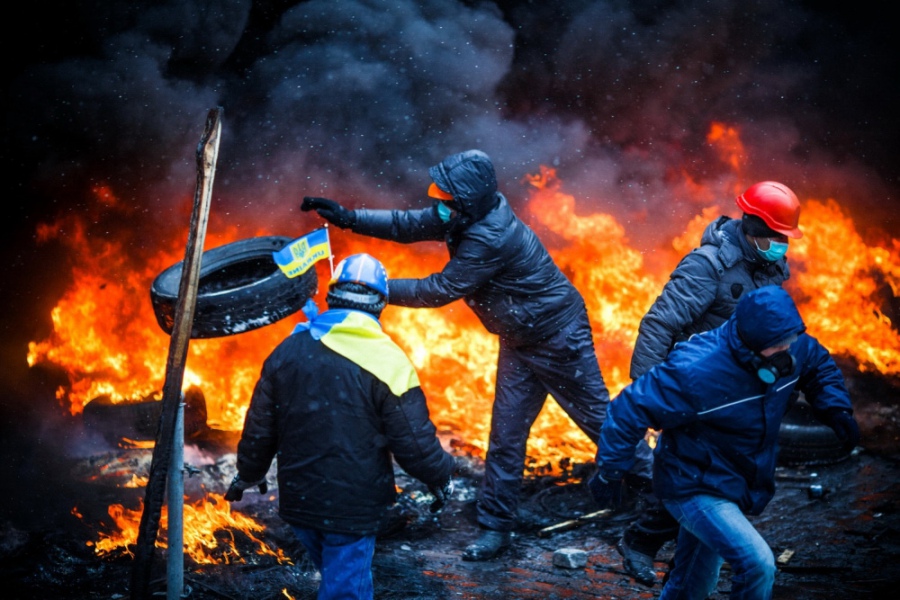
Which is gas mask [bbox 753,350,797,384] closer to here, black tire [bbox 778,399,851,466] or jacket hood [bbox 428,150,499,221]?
jacket hood [bbox 428,150,499,221]

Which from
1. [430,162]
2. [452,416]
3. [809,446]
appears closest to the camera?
[809,446]

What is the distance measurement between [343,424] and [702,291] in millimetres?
2316

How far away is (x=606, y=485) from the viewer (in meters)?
3.31

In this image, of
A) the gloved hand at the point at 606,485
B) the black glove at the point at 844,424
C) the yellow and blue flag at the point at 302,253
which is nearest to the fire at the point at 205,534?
the yellow and blue flag at the point at 302,253

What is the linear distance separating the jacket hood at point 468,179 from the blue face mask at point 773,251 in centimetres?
173

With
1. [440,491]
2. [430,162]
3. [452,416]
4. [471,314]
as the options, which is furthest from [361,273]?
[430,162]

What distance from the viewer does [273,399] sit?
3150 millimetres

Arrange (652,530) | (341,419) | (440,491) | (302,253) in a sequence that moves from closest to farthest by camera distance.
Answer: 1. (341,419)
2. (440,491)
3. (302,253)
4. (652,530)

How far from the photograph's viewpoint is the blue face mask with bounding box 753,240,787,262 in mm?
4109

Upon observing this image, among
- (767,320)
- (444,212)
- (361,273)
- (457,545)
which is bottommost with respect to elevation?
(457,545)

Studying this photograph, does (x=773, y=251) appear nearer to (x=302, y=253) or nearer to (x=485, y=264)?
(x=485, y=264)

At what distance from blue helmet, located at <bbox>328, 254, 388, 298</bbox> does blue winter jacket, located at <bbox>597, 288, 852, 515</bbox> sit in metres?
1.25

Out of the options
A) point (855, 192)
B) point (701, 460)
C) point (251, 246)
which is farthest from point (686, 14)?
point (701, 460)

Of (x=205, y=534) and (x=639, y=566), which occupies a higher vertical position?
(x=205, y=534)
